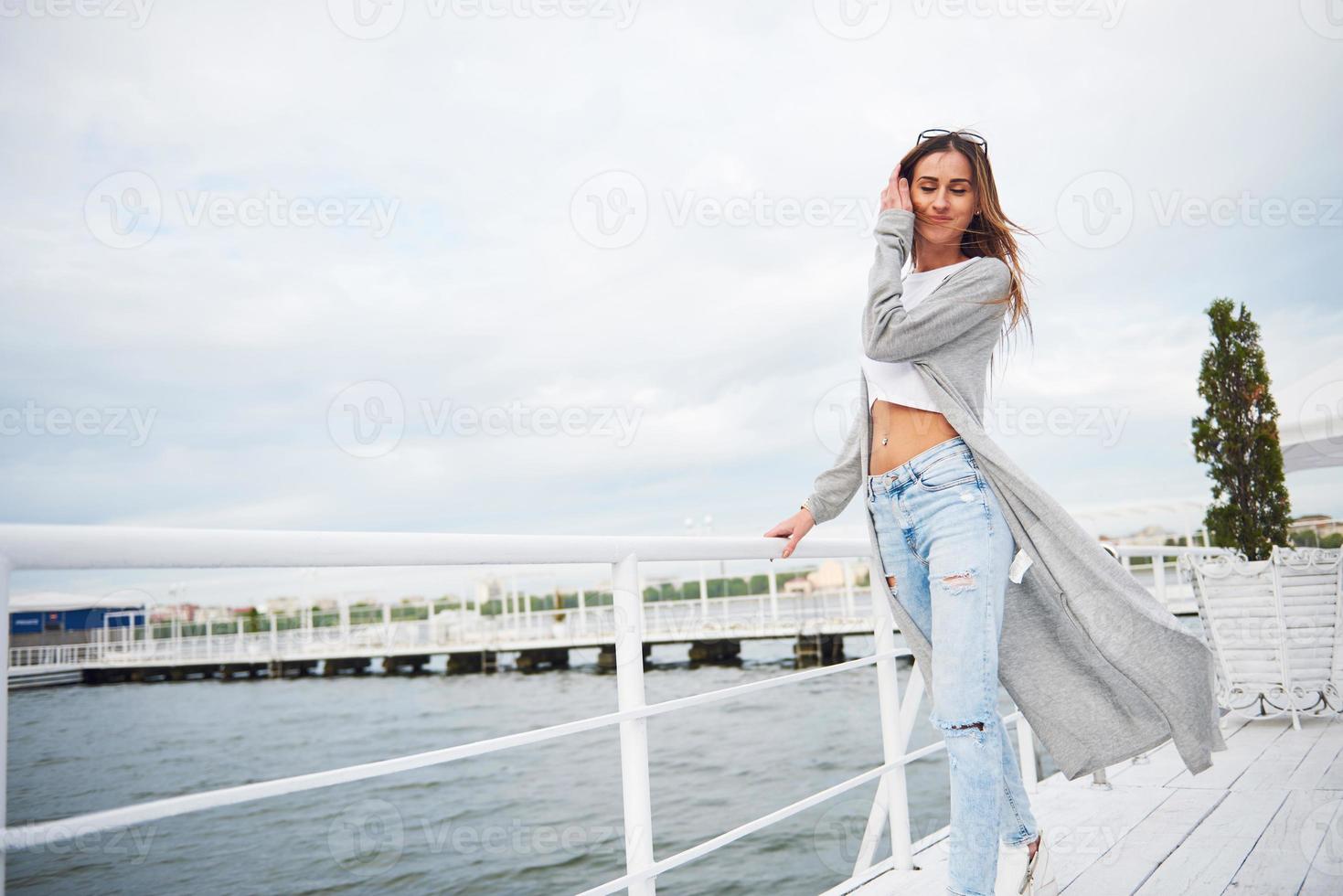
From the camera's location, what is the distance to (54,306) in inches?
2104

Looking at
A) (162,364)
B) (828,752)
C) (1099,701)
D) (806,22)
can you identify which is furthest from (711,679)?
(162,364)

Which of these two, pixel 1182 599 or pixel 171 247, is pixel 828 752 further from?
pixel 171 247

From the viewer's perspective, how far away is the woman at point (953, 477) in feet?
4.22

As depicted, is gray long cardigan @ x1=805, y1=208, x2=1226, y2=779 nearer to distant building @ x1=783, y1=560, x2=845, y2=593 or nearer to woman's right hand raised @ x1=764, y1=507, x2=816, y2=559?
woman's right hand raised @ x1=764, y1=507, x2=816, y2=559

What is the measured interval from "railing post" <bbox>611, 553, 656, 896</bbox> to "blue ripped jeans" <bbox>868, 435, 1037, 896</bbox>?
0.47 m

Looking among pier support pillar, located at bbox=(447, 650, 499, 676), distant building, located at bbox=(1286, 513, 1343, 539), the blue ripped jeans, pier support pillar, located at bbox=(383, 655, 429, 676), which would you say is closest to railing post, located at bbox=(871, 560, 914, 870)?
the blue ripped jeans

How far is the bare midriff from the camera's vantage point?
4.56 feet

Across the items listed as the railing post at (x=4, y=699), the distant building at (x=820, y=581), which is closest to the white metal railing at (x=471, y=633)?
the distant building at (x=820, y=581)

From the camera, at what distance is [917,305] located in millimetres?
1379

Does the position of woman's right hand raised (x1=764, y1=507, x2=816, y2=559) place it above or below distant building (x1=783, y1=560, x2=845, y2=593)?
above

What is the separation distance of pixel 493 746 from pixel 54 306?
66.4 metres

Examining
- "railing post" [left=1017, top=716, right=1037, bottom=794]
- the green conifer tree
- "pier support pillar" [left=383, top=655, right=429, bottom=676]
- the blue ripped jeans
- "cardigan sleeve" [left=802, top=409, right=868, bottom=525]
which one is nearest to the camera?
the blue ripped jeans

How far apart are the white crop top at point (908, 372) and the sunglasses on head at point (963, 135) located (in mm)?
221

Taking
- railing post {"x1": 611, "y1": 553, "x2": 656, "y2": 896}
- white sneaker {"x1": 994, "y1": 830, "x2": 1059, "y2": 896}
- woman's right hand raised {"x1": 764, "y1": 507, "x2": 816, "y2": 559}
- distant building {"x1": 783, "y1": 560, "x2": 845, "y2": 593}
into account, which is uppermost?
woman's right hand raised {"x1": 764, "y1": 507, "x2": 816, "y2": 559}
